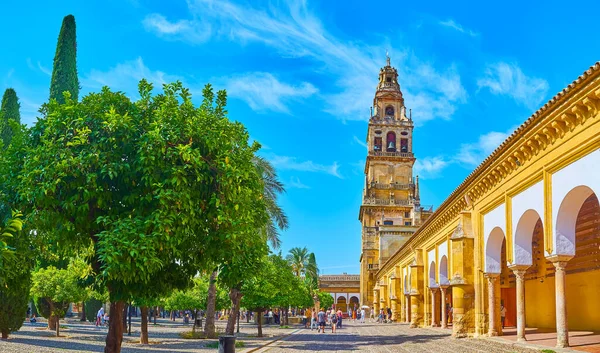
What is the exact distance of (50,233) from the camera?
37.8 feet

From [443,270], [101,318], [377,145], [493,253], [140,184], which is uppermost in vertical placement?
[377,145]

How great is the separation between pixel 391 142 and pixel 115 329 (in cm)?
6475

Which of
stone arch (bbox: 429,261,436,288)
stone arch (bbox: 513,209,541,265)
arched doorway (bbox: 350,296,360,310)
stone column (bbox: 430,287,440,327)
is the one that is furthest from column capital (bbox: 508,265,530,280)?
arched doorway (bbox: 350,296,360,310)

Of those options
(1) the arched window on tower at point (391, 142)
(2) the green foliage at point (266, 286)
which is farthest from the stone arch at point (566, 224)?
(1) the arched window on tower at point (391, 142)

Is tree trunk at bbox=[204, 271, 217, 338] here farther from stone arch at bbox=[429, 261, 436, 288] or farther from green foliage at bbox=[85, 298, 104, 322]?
green foliage at bbox=[85, 298, 104, 322]

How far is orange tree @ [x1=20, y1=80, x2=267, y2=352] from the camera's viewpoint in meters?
10.4

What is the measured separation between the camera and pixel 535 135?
15023 mm

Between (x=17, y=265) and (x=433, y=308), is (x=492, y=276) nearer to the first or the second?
(x=433, y=308)

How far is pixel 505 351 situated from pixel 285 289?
59.2 ft

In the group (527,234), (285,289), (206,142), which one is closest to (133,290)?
(206,142)

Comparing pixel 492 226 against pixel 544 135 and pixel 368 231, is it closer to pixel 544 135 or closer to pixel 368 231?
pixel 544 135

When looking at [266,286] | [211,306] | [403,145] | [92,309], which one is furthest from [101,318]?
[403,145]

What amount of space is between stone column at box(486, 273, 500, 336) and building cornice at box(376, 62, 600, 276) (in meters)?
2.66

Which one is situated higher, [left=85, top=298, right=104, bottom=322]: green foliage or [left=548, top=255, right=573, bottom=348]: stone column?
[left=548, top=255, right=573, bottom=348]: stone column
